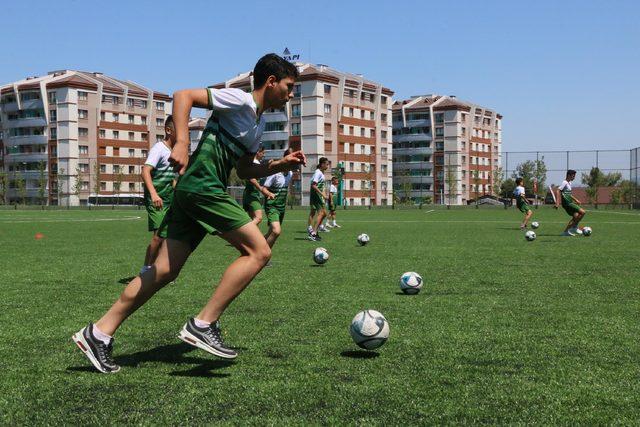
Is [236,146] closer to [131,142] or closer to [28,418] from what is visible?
[28,418]

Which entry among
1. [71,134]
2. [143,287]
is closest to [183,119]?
[143,287]

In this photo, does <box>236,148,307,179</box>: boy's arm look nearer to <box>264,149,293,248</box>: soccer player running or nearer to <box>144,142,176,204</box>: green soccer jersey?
<box>144,142,176,204</box>: green soccer jersey

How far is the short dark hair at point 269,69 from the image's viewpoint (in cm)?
456

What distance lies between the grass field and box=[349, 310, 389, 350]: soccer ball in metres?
0.12

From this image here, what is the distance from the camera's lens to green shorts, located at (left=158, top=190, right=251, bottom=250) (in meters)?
4.35

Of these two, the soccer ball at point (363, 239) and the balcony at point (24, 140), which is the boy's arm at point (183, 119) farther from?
the balcony at point (24, 140)

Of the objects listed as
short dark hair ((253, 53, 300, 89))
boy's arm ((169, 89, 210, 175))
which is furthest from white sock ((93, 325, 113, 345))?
short dark hair ((253, 53, 300, 89))

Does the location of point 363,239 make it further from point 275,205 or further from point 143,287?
point 143,287

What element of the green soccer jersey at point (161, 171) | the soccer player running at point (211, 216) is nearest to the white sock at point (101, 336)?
the soccer player running at point (211, 216)

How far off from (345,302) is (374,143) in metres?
107

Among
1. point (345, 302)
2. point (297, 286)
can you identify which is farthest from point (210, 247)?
point (345, 302)

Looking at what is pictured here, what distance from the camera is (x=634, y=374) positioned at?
4219 mm

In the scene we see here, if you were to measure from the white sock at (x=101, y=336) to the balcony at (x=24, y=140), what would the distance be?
11276 centimetres

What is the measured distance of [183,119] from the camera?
4.15m
